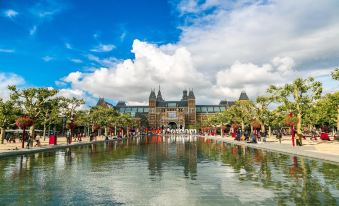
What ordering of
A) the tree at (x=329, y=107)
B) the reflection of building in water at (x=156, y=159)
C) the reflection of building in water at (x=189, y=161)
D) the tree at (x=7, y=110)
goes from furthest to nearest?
the tree at (x=329, y=107) → the tree at (x=7, y=110) → the reflection of building in water at (x=156, y=159) → the reflection of building in water at (x=189, y=161)

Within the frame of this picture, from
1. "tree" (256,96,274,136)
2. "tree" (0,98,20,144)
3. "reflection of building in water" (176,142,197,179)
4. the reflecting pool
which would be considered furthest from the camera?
"tree" (256,96,274,136)

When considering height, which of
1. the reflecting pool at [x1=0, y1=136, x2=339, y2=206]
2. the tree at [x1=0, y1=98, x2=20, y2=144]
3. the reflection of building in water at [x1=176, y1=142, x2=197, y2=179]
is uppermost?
the tree at [x1=0, y1=98, x2=20, y2=144]

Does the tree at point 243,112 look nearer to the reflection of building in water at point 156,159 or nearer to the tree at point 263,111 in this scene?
the tree at point 263,111

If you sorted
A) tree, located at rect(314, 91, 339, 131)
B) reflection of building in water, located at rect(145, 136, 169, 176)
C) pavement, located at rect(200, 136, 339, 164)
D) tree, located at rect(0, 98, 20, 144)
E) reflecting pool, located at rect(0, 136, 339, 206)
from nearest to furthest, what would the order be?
1. reflecting pool, located at rect(0, 136, 339, 206)
2. reflection of building in water, located at rect(145, 136, 169, 176)
3. pavement, located at rect(200, 136, 339, 164)
4. tree, located at rect(0, 98, 20, 144)
5. tree, located at rect(314, 91, 339, 131)

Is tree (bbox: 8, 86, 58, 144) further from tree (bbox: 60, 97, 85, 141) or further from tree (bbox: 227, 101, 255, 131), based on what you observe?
tree (bbox: 227, 101, 255, 131)

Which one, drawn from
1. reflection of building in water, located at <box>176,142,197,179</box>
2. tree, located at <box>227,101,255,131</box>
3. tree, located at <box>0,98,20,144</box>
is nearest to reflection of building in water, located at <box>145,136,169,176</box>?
reflection of building in water, located at <box>176,142,197,179</box>

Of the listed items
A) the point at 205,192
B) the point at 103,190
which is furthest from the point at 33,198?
the point at 205,192

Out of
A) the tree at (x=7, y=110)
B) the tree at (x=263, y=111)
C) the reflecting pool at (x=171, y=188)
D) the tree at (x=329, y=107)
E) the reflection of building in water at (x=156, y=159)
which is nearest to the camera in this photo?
the reflecting pool at (x=171, y=188)

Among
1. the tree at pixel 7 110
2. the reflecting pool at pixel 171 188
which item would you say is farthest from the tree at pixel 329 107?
the tree at pixel 7 110

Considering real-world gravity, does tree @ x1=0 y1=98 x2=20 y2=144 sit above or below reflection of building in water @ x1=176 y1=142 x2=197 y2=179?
above

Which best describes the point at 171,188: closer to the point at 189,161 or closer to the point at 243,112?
the point at 189,161

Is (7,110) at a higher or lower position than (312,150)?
higher

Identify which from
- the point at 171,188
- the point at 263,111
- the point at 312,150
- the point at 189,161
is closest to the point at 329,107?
the point at 263,111

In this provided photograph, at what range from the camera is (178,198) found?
9094mm
